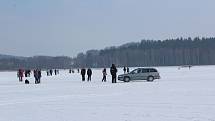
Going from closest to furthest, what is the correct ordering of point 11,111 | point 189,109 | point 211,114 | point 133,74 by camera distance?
1. point 211,114
2. point 189,109
3. point 11,111
4. point 133,74

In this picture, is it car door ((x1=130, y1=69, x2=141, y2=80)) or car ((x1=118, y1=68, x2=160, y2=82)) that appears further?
car door ((x1=130, y1=69, x2=141, y2=80))

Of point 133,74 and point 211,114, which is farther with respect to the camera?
point 133,74

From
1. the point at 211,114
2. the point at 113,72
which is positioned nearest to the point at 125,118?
the point at 211,114

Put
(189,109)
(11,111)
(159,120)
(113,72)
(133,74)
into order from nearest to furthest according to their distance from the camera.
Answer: (159,120)
(189,109)
(11,111)
(113,72)
(133,74)

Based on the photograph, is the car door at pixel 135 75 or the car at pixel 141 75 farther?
the car door at pixel 135 75

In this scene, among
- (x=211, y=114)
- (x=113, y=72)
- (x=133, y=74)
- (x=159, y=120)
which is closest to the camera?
(x=159, y=120)

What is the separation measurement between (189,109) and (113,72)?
27.5 m

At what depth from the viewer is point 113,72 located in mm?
44156

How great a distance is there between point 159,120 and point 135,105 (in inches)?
195

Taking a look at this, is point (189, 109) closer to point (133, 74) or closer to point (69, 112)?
point (69, 112)

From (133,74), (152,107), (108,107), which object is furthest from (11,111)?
(133,74)

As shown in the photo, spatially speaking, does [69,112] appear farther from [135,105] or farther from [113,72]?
[113,72]

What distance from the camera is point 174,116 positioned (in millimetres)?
14867

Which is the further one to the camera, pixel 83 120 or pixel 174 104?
pixel 174 104
